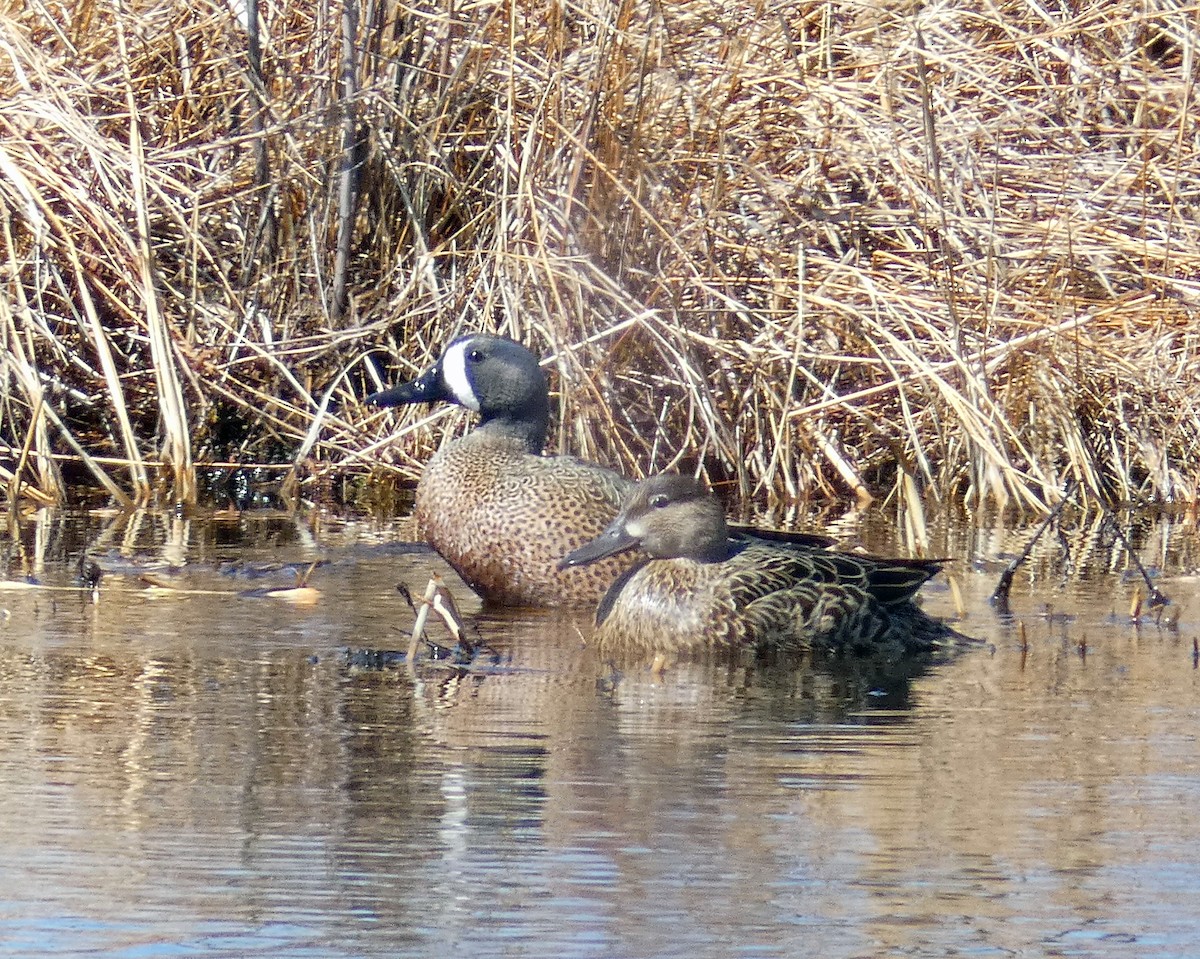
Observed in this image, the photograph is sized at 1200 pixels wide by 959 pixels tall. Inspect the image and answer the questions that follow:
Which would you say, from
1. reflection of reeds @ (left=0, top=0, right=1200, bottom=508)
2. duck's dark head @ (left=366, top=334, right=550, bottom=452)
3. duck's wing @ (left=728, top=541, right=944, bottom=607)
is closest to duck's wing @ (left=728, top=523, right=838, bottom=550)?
duck's wing @ (left=728, top=541, right=944, bottom=607)

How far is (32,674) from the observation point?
4.73 metres

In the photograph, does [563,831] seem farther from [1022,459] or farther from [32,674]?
[1022,459]

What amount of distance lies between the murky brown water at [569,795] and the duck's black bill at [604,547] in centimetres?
22

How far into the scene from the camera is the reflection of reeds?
8.00 m

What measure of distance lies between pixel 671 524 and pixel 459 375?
1.50m

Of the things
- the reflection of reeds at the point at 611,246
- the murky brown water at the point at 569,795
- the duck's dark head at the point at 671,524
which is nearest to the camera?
the murky brown water at the point at 569,795

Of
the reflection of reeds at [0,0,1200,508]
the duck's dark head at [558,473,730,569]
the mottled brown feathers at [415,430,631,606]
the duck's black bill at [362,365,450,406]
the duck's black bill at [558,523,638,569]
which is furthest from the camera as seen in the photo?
the reflection of reeds at [0,0,1200,508]

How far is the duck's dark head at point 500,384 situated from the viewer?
22.1 ft

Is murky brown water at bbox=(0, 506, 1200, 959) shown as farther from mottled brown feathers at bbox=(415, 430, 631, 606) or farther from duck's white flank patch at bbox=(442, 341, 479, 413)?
duck's white flank patch at bbox=(442, 341, 479, 413)

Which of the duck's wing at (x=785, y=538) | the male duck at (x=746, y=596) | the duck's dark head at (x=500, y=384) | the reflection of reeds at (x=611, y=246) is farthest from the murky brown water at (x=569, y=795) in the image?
the reflection of reeds at (x=611, y=246)

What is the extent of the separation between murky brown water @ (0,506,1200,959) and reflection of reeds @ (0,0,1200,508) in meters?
2.50

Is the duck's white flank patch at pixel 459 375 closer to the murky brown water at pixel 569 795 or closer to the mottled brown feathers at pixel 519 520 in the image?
the mottled brown feathers at pixel 519 520

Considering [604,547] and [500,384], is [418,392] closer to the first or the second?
[500,384]

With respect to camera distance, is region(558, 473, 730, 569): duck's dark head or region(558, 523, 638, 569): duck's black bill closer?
region(558, 473, 730, 569): duck's dark head
